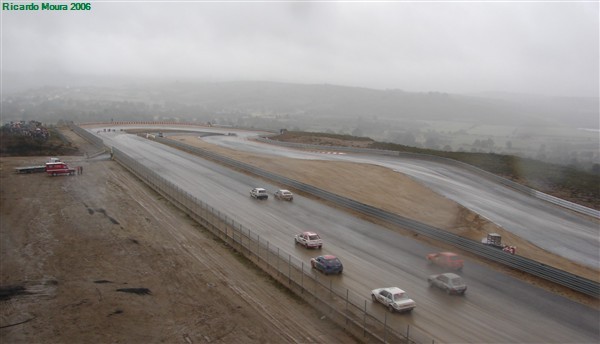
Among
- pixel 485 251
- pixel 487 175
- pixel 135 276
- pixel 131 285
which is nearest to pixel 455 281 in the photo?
pixel 485 251

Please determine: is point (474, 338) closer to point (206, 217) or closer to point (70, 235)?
point (206, 217)

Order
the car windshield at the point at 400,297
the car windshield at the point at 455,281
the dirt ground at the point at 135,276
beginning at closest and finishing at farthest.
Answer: the dirt ground at the point at 135,276 < the car windshield at the point at 400,297 < the car windshield at the point at 455,281

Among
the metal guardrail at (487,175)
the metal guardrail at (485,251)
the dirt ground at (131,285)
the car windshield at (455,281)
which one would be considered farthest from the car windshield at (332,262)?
the metal guardrail at (487,175)

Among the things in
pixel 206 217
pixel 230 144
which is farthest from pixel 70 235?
pixel 230 144

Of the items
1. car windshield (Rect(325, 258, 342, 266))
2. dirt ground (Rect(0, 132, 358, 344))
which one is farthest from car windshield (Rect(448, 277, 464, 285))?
dirt ground (Rect(0, 132, 358, 344))

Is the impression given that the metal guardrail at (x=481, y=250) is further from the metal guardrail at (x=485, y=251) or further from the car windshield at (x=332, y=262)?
the car windshield at (x=332, y=262)

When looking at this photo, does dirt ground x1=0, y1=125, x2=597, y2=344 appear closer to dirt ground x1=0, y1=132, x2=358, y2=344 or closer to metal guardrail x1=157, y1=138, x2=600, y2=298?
dirt ground x1=0, y1=132, x2=358, y2=344

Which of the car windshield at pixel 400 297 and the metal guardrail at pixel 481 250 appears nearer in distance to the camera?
the car windshield at pixel 400 297

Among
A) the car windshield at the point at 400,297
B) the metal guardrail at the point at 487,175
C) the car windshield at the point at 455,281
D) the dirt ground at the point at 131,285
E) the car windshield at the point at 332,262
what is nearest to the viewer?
the dirt ground at the point at 131,285

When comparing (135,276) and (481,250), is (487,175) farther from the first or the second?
(135,276)
